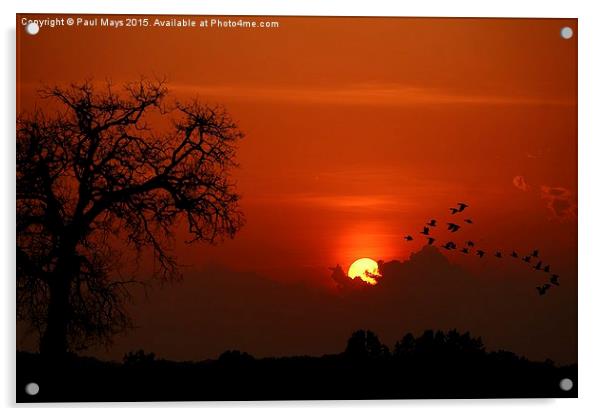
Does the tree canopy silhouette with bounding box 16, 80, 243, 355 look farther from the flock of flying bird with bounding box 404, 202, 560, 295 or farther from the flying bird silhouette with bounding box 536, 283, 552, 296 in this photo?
the flying bird silhouette with bounding box 536, 283, 552, 296

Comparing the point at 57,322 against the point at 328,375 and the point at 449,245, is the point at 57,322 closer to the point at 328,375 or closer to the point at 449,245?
the point at 328,375

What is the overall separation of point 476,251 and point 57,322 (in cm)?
192

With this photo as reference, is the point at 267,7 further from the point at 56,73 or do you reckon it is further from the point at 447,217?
the point at 447,217

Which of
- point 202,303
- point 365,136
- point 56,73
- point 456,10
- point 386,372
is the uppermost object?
point 456,10

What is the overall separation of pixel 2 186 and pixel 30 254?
1.08ft

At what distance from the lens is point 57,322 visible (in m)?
4.32

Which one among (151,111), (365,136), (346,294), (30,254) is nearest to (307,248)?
(346,294)

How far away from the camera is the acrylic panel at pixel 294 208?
4328 mm

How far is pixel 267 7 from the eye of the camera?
4398mm
